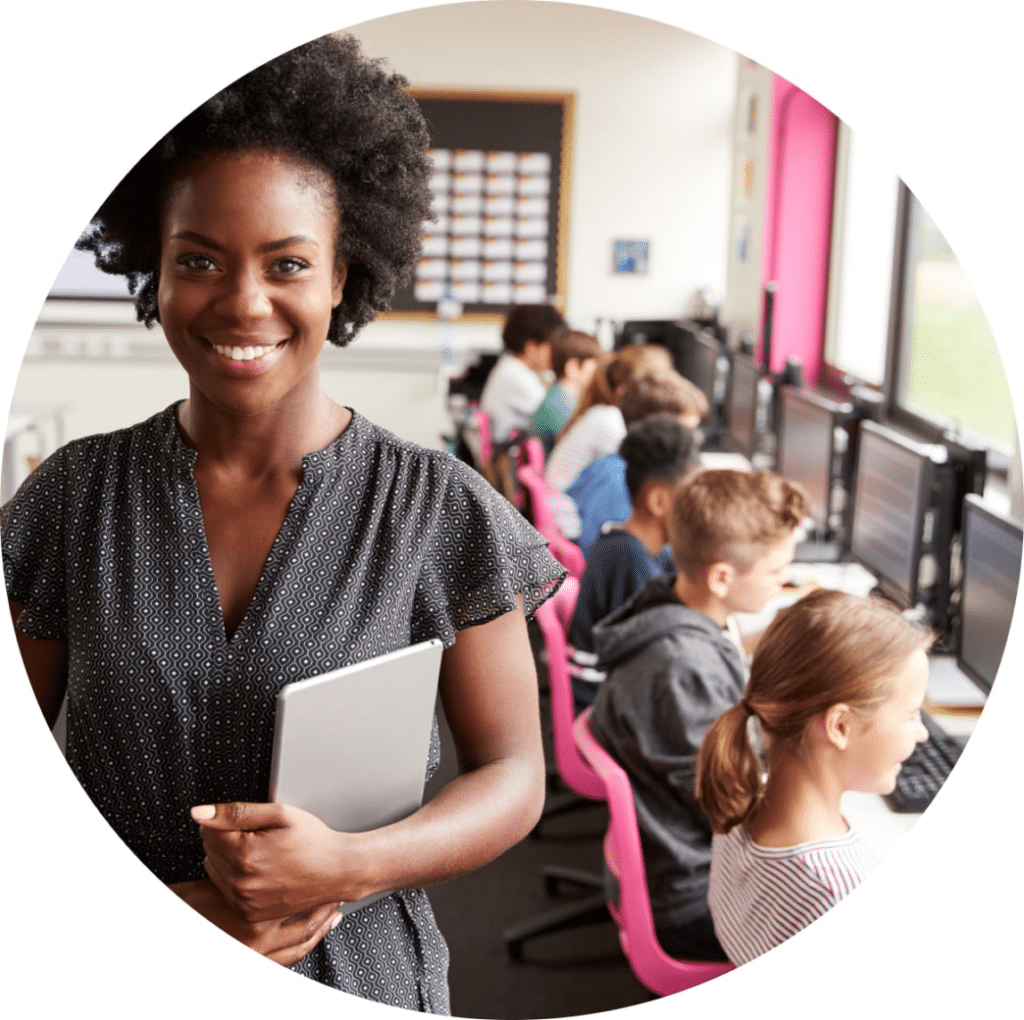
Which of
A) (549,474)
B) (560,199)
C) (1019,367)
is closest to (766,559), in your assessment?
(1019,367)

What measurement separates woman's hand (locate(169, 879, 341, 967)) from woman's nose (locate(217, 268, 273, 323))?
48 centimetres

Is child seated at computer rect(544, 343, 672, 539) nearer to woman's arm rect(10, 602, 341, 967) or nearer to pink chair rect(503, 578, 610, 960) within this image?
pink chair rect(503, 578, 610, 960)

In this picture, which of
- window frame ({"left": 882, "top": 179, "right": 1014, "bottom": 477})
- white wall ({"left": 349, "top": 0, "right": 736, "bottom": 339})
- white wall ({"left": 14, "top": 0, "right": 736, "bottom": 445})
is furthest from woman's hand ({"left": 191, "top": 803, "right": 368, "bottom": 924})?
white wall ({"left": 349, "top": 0, "right": 736, "bottom": 339})

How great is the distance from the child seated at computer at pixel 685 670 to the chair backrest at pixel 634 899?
0.08 metres

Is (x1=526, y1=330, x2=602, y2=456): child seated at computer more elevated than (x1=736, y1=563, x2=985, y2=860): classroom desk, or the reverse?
(x1=526, y1=330, x2=602, y2=456): child seated at computer

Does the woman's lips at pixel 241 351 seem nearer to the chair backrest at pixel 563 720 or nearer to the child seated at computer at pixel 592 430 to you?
the chair backrest at pixel 563 720

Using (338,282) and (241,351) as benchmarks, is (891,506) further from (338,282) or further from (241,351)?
(241,351)

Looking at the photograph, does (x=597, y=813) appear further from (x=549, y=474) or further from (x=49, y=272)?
(x=49, y=272)

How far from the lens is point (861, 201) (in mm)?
5852

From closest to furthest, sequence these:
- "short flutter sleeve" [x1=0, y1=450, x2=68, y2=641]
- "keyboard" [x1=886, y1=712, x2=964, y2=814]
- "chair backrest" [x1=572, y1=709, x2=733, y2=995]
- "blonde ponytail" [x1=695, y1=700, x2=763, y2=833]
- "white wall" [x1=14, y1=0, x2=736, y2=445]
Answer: "short flutter sleeve" [x1=0, y1=450, x2=68, y2=641]
"blonde ponytail" [x1=695, y1=700, x2=763, y2=833]
"chair backrest" [x1=572, y1=709, x2=733, y2=995]
"keyboard" [x1=886, y1=712, x2=964, y2=814]
"white wall" [x1=14, y1=0, x2=736, y2=445]

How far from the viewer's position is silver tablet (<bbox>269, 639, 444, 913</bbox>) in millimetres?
978

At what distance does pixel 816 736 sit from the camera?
159 centimetres

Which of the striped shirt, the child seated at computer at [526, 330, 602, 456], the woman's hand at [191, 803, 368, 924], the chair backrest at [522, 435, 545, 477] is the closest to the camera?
the woman's hand at [191, 803, 368, 924]

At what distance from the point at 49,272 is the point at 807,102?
5.46 meters
